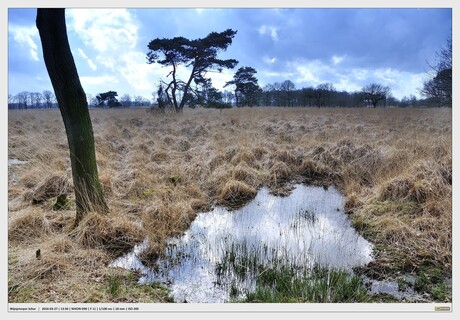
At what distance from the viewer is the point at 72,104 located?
3545 millimetres

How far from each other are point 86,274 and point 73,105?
1991mm

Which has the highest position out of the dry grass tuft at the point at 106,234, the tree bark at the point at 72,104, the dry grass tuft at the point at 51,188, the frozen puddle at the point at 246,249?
the tree bark at the point at 72,104

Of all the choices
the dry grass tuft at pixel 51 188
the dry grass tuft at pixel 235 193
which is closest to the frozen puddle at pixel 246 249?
the dry grass tuft at pixel 235 193

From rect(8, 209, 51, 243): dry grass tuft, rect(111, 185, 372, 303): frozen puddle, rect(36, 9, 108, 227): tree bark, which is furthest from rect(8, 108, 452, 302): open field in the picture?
rect(36, 9, 108, 227): tree bark

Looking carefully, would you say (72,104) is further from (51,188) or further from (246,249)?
(246,249)

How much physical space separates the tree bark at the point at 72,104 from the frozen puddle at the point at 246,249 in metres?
1.02

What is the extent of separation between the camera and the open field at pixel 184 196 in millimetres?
3164

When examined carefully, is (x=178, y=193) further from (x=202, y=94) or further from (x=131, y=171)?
(x=202, y=94)

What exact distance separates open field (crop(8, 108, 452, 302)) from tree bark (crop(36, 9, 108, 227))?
36 centimetres

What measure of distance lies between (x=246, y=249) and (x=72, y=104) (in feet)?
9.27

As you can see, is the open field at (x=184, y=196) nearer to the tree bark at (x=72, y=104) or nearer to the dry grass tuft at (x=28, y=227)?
the dry grass tuft at (x=28, y=227)

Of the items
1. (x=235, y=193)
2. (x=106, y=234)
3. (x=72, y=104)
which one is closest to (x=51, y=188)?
(x=106, y=234)

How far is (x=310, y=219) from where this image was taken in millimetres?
4742
